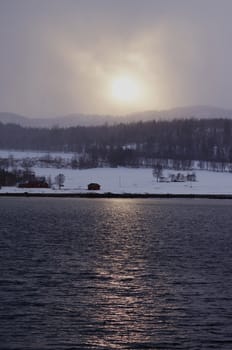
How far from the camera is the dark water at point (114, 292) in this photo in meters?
21.6

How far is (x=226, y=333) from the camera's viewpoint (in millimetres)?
22109

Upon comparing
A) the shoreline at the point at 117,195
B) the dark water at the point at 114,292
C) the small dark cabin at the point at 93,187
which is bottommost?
the dark water at the point at 114,292

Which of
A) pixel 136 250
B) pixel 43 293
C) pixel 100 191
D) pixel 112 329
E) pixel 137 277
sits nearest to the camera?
A: pixel 112 329

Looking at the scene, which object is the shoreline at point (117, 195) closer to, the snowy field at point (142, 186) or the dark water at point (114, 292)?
the snowy field at point (142, 186)

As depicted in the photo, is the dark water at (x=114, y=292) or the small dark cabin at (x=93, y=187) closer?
the dark water at (x=114, y=292)

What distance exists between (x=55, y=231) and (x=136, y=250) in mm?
16734

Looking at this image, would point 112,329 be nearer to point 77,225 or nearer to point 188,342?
point 188,342

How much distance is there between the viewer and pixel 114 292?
2919 centimetres

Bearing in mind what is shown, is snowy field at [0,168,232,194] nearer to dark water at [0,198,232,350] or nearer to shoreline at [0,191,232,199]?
shoreline at [0,191,232,199]

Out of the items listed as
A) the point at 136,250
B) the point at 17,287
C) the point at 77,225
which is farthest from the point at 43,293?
the point at 77,225

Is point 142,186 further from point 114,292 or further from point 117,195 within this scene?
point 114,292

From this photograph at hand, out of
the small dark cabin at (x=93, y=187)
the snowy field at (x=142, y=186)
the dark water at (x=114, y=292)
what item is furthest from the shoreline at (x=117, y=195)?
the dark water at (x=114, y=292)

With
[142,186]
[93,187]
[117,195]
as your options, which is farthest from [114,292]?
[142,186]

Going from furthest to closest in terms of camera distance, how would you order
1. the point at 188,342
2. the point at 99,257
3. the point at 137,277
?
the point at 99,257 → the point at 137,277 → the point at 188,342
